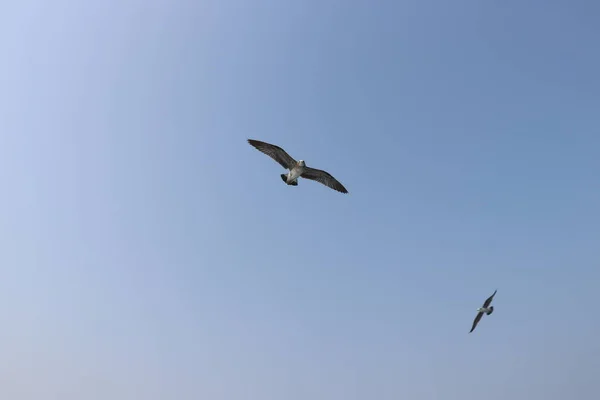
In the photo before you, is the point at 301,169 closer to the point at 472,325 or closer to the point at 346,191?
the point at 346,191

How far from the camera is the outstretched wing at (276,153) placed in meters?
33.2

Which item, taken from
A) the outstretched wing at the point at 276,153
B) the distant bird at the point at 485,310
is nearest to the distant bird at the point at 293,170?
the outstretched wing at the point at 276,153

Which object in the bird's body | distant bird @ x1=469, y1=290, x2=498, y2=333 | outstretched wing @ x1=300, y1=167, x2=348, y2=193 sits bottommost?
the bird's body

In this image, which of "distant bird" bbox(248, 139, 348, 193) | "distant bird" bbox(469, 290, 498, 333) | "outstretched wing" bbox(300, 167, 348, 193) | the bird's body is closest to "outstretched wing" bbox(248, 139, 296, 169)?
"distant bird" bbox(248, 139, 348, 193)

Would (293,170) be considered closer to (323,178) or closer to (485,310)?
(323,178)

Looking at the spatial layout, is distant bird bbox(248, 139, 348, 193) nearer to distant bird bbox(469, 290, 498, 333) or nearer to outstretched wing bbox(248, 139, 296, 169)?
outstretched wing bbox(248, 139, 296, 169)

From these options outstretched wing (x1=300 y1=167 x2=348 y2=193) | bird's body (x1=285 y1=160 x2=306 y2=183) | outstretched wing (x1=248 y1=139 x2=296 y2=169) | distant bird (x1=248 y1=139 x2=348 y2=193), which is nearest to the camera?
outstretched wing (x1=248 y1=139 x2=296 y2=169)

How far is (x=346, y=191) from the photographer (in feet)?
122

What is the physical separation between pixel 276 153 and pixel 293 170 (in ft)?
6.56

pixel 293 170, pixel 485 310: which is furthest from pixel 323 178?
pixel 485 310

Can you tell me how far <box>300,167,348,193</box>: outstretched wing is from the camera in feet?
118

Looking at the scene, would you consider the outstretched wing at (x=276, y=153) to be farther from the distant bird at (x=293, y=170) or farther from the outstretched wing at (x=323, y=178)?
the outstretched wing at (x=323, y=178)

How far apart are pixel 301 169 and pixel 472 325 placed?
3590cm

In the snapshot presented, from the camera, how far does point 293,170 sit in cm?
3488
